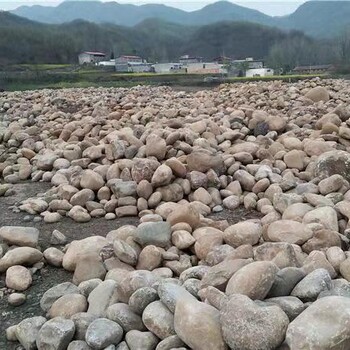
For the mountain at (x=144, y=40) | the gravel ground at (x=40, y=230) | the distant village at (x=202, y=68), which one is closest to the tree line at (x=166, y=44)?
the mountain at (x=144, y=40)

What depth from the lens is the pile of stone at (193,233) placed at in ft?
7.49

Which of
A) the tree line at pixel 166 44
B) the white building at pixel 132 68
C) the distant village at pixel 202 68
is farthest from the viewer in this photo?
the tree line at pixel 166 44

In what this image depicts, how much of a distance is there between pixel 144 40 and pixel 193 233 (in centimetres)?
11085

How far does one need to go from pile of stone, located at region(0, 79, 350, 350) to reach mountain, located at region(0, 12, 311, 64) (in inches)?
2399

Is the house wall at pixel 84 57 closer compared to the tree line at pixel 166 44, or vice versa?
the tree line at pixel 166 44

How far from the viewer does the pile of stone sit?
228 cm

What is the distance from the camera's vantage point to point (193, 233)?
151 inches

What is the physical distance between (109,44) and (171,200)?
9065cm

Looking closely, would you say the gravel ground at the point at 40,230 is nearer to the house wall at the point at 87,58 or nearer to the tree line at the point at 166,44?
the tree line at the point at 166,44

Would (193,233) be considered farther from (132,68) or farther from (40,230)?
(132,68)

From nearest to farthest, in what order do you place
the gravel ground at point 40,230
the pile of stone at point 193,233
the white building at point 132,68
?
1. the pile of stone at point 193,233
2. the gravel ground at point 40,230
3. the white building at point 132,68

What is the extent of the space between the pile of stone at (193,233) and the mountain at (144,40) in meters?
60.9

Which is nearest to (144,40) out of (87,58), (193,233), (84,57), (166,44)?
(166,44)

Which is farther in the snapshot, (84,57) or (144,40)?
(144,40)
